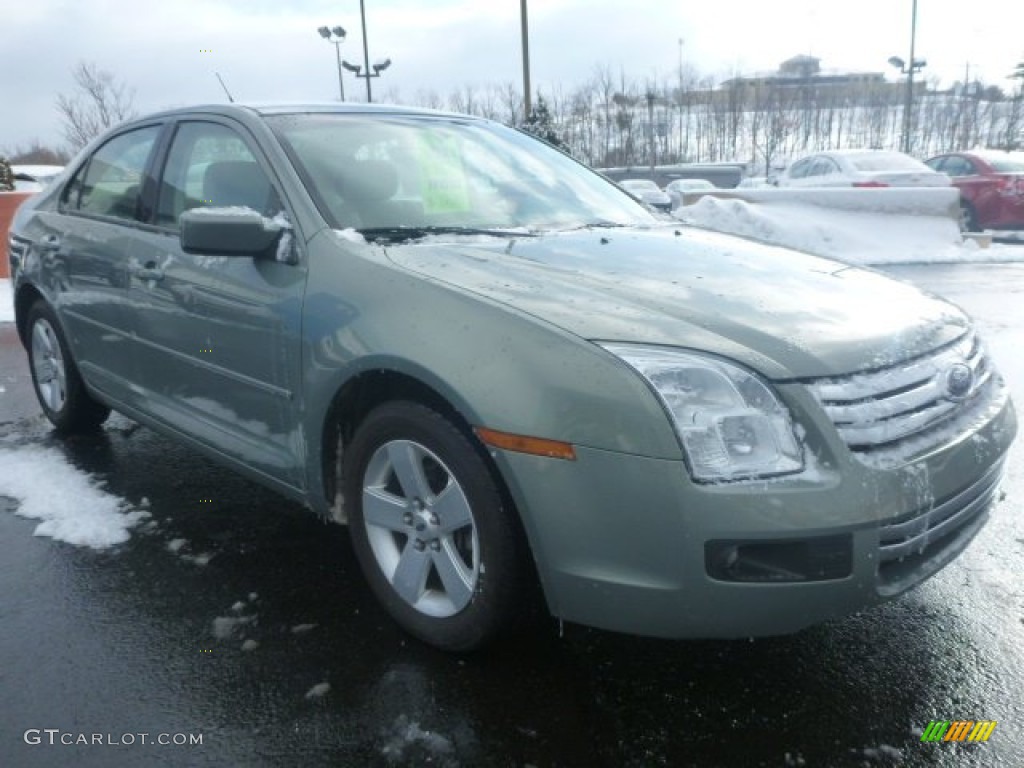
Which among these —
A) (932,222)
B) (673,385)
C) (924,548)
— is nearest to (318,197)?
(673,385)

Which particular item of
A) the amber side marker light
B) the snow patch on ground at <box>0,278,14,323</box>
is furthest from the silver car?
the snow patch on ground at <box>0,278,14,323</box>

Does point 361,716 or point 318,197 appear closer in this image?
point 361,716

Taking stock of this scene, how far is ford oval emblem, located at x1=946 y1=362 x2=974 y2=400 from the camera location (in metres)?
2.41

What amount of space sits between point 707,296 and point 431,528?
3.32 feet

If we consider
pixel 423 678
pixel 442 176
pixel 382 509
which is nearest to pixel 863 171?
pixel 442 176

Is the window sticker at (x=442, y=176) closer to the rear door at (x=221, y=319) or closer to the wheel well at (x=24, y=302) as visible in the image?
the rear door at (x=221, y=319)

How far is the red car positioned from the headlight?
1429 centimetres

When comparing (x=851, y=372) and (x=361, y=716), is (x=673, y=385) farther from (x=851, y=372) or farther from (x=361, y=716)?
(x=361, y=716)

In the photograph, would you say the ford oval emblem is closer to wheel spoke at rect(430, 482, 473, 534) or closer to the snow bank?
wheel spoke at rect(430, 482, 473, 534)

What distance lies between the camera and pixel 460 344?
7.63 feet

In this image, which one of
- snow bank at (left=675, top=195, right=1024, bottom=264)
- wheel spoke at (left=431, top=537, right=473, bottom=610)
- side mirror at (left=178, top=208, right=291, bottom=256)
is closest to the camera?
wheel spoke at (left=431, top=537, right=473, bottom=610)

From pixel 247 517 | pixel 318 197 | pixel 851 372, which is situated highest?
pixel 318 197

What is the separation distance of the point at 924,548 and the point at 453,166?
7.18ft

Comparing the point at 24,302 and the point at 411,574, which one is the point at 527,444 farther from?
the point at 24,302
